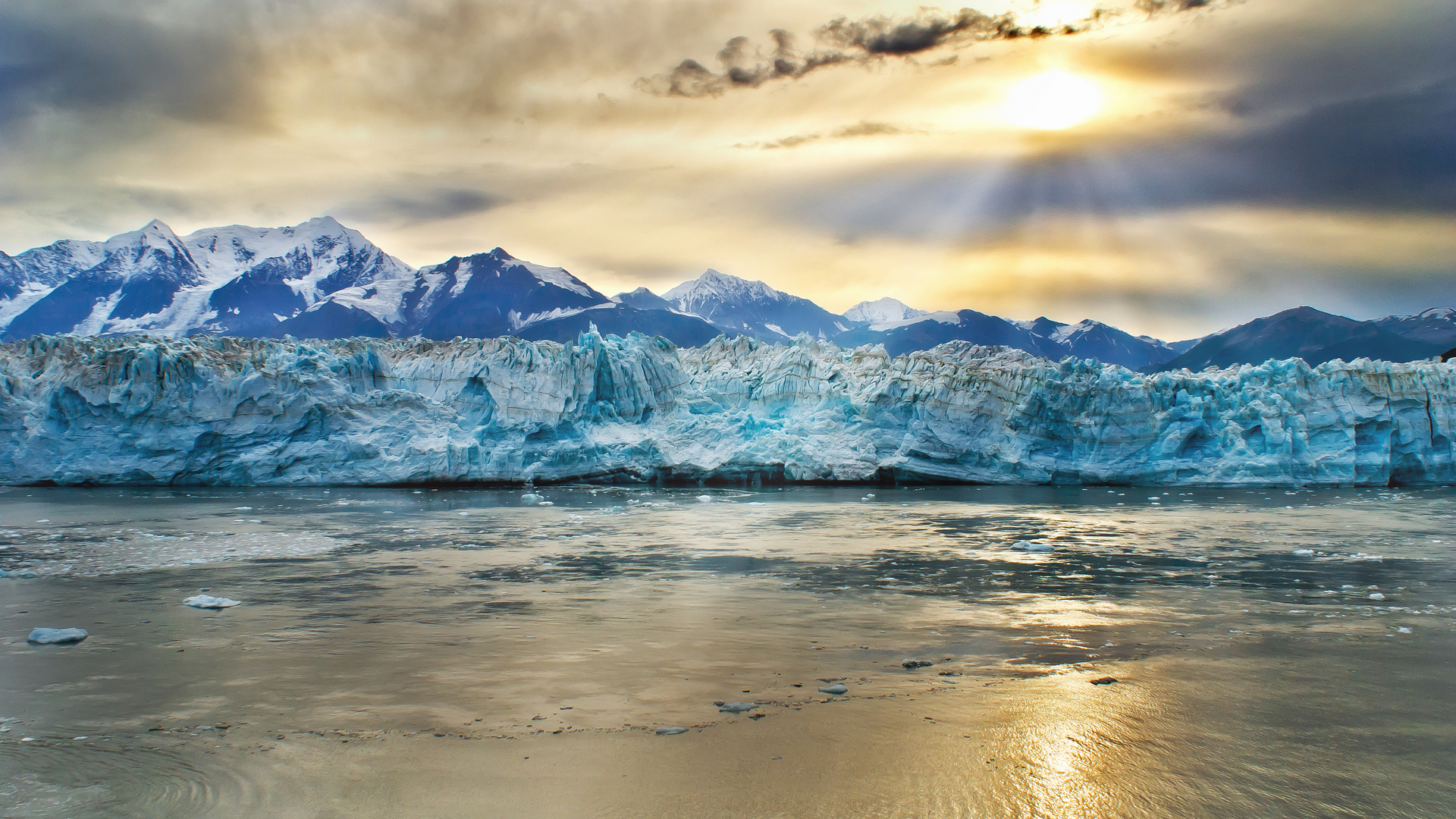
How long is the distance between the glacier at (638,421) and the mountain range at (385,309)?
129ft

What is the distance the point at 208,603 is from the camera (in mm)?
6816

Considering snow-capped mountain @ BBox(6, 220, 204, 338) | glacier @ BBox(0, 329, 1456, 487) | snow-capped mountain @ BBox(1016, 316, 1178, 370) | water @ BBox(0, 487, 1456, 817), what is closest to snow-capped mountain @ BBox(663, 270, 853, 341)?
snow-capped mountain @ BBox(1016, 316, 1178, 370)

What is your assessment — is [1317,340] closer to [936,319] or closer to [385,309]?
[936,319]

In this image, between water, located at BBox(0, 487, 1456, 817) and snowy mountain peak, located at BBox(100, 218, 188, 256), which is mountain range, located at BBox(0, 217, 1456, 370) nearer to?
snowy mountain peak, located at BBox(100, 218, 188, 256)

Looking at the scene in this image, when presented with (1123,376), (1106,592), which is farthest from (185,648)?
(1123,376)

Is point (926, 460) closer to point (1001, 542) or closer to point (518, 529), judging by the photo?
point (1001, 542)

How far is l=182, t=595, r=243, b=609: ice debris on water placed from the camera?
680 cm

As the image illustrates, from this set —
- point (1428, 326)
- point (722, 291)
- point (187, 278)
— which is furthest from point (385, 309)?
point (1428, 326)

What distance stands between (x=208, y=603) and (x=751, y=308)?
10479 centimetres

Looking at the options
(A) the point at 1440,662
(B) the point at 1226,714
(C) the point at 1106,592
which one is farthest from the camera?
(C) the point at 1106,592

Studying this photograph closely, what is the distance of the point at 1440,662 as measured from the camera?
5.06 metres

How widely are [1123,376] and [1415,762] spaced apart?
2329 cm

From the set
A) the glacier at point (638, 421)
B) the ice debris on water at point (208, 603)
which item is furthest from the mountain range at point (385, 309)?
the ice debris on water at point (208, 603)

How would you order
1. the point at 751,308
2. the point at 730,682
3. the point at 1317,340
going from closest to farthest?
1. the point at 730,682
2. the point at 1317,340
3. the point at 751,308
